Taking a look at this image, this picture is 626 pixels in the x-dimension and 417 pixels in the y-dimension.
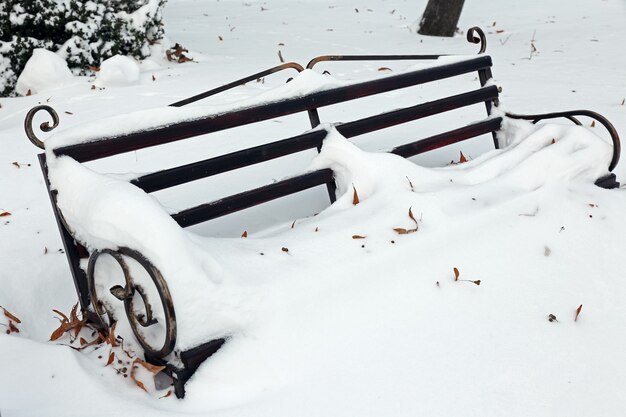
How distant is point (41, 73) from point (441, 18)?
4.55m

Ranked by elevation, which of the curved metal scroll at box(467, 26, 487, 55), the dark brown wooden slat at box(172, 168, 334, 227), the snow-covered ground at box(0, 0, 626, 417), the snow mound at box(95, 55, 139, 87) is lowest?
the snow-covered ground at box(0, 0, 626, 417)

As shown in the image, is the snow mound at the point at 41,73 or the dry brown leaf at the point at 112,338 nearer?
the dry brown leaf at the point at 112,338

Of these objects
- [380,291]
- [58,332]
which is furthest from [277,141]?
[58,332]

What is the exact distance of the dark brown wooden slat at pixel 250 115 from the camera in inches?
103

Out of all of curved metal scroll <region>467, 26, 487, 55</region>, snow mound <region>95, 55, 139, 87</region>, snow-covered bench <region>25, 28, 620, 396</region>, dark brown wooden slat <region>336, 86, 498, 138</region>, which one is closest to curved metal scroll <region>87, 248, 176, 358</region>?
snow-covered bench <region>25, 28, 620, 396</region>

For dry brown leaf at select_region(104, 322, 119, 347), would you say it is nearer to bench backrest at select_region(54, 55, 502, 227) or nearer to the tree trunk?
bench backrest at select_region(54, 55, 502, 227)

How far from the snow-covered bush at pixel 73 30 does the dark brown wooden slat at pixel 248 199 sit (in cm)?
355

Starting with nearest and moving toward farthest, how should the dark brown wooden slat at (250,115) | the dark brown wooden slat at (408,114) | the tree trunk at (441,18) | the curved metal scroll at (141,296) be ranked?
the curved metal scroll at (141,296), the dark brown wooden slat at (250,115), the dark brown wooden slat at (408,114), the tree trunk at (441,18)

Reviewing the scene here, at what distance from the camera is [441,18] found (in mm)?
7852

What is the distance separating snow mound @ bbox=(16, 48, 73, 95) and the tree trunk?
4269mm

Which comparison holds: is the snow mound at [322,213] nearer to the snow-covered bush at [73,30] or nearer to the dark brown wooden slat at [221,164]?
the dark brown wooden slat at [221,164]

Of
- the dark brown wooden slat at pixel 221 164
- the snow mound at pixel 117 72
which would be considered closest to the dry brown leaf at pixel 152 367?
the dark brown wooden slat at pixel 221 164

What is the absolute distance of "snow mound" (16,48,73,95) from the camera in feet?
18.2

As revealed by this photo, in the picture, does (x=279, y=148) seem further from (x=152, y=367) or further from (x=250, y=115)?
(x=152, y=367)
